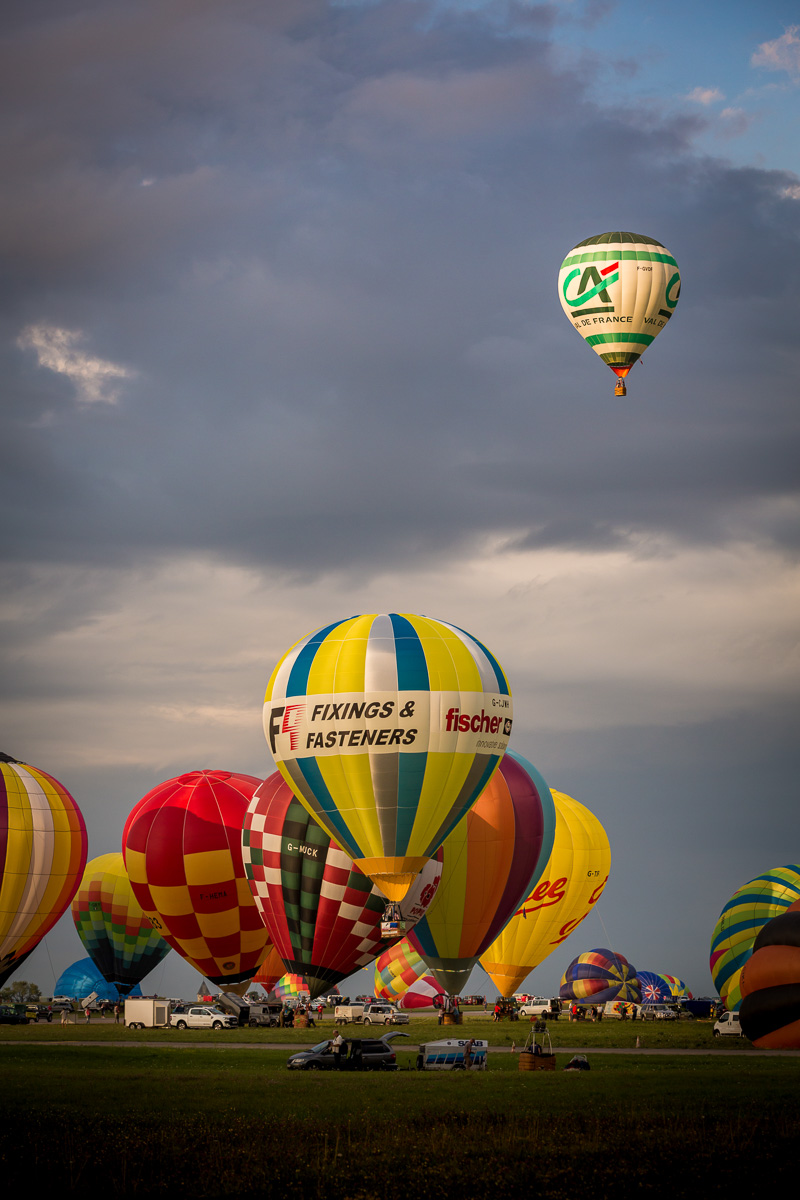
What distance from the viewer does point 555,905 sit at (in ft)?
154

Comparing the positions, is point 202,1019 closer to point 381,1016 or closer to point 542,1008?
point 381,1016

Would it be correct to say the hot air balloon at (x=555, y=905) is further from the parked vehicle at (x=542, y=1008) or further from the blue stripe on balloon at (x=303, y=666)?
the blue stripe on balloon at (x=303, y=666)

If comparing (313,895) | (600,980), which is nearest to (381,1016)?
(313,895)

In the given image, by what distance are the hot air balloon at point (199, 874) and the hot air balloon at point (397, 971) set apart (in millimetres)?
16601

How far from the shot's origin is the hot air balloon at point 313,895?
37.4 meters

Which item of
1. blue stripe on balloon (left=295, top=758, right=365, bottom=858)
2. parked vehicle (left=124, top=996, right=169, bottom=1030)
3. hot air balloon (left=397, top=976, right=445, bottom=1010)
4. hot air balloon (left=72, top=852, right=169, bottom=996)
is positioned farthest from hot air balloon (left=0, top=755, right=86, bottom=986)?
hot air balloon (left=397, top=976, right=445, bottom=1010)

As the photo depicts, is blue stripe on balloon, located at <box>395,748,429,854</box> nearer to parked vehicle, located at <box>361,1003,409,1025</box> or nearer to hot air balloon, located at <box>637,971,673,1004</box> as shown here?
parked vehicle, located at <box>361,1003,409,1025</box>

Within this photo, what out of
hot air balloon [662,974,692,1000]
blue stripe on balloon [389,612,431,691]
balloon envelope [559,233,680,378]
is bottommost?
hot air balloon [662,974,692,1000]

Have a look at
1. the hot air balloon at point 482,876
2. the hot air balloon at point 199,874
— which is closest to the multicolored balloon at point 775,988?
the hot air balloon at point 482,876

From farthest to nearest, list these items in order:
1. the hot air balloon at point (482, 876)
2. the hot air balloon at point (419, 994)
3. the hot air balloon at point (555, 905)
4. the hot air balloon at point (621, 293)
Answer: the hot air balloon at point (419, 994) < the hot air balloon at point (555, 905) < the hot air balloon at point (621, 293) < the hot air balloon at point (482, 876)

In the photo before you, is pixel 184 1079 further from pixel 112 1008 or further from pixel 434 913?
pixel 112 1008

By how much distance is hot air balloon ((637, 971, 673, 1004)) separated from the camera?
72.3 metres

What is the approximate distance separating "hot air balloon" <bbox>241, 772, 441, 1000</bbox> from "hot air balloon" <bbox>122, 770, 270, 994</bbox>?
138 inches

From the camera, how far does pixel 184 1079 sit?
2412cm
